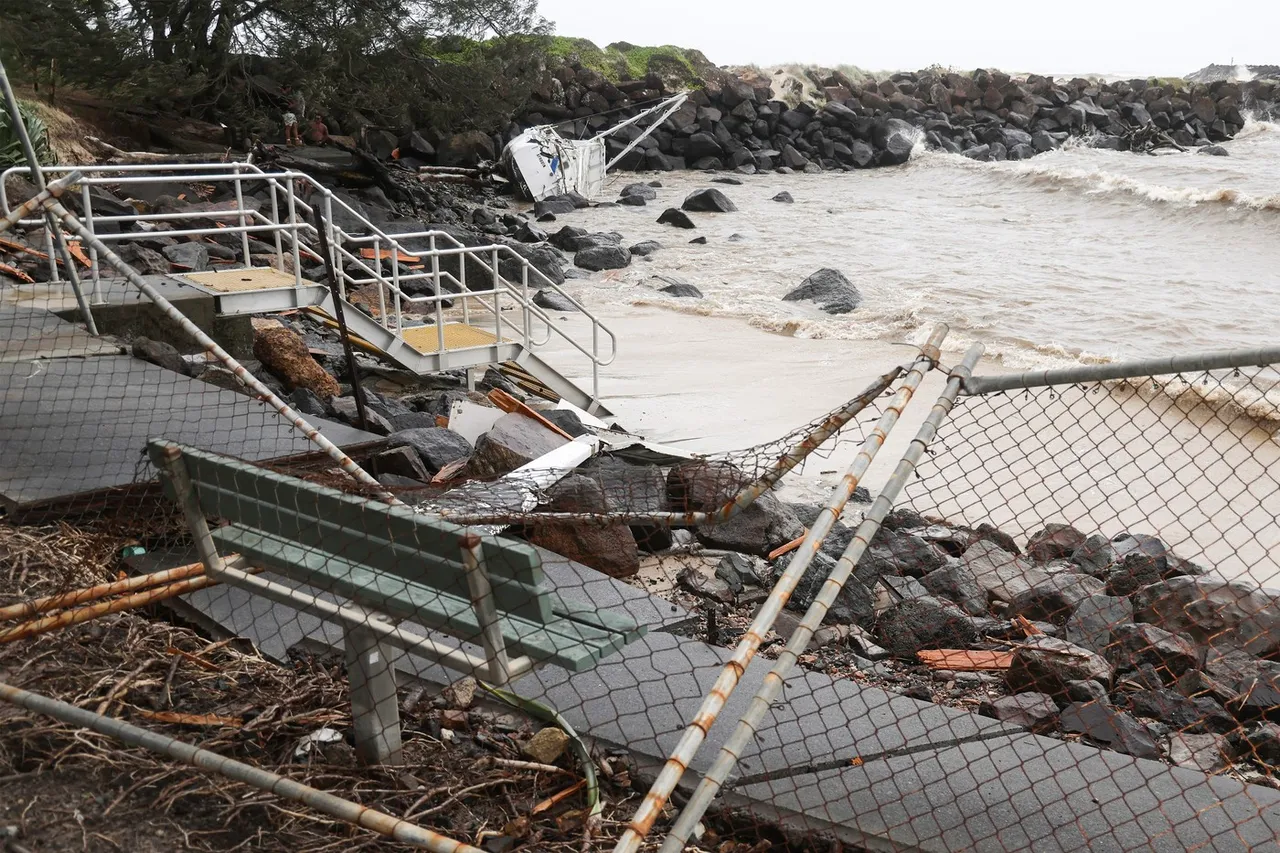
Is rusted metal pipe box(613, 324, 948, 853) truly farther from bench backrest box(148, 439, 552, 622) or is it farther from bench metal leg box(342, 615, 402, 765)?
bench metal leg box(342, 615, 402, 765)

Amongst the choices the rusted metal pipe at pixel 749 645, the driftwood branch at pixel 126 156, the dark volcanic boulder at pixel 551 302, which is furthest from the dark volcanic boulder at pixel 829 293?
the rusted metal pipe at pixel 749 645

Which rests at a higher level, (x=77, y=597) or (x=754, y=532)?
(x=77, y=597)

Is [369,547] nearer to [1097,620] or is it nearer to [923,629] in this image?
[923,629]

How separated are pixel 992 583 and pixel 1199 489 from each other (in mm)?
4189

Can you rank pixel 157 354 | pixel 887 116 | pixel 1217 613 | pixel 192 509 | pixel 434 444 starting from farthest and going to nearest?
pixel 887 116
pixel 157 354
pixel 434 444
pixel 1217 613
pixel 192 509

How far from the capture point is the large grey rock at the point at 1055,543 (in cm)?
643

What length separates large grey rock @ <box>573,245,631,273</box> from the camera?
70.0 ft

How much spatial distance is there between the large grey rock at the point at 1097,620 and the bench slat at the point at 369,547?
284 centimetres

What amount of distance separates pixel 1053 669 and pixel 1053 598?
4.34ft

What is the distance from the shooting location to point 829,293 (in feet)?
61.7

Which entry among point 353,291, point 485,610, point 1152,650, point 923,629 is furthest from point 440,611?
point 353,291

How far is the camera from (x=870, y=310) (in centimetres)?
1842

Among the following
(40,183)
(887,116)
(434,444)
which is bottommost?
(887,116)

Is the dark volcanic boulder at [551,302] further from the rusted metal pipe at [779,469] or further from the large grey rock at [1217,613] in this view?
the rusted metal pipe at [779,469]
